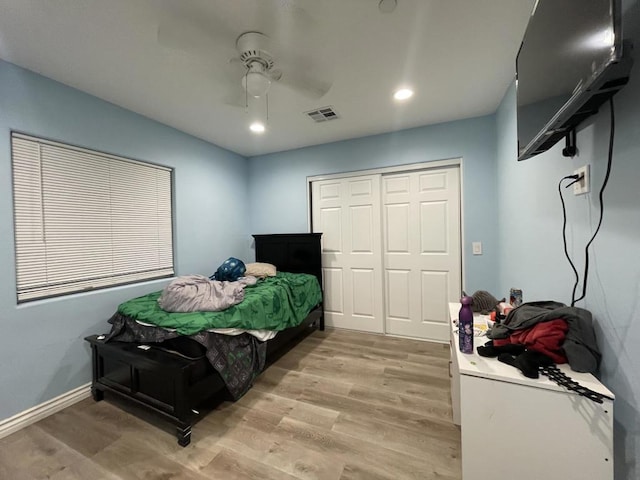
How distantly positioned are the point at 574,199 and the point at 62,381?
11.9 ft

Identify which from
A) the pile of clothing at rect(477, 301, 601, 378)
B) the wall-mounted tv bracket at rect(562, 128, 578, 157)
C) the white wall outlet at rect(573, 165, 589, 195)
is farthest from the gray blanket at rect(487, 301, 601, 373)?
the wall-mounted tv bracket at rect(562, 128, 578, 157)

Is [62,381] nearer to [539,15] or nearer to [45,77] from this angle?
[45,77]

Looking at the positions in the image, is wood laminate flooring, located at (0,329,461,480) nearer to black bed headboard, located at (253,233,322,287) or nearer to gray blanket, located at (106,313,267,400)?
gray blanket, located at (106,313,267,400)

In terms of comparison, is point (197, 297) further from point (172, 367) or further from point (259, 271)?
point (259, 271)

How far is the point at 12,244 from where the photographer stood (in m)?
1.78

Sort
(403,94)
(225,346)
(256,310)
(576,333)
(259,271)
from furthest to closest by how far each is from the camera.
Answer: (259,271) → (403,94) → (256,310) → (225,346) → (576,333)

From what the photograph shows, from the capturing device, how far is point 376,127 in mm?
3062

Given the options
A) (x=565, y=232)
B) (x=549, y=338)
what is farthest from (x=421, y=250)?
(x=549, y=338)

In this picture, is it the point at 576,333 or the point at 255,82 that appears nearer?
the point at 576,333

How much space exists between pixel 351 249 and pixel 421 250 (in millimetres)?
895

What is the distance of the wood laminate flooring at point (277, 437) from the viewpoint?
4.69 feet

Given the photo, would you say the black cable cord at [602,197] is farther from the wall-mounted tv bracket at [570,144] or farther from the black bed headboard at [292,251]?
the black bed headboard at [292,251]

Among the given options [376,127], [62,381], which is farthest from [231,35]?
[62,381]

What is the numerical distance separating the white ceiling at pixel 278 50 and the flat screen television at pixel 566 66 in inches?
20.4
